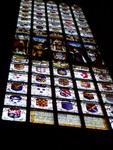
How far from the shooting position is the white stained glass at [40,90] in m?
6.48

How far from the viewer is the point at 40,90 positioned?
656 centimetres

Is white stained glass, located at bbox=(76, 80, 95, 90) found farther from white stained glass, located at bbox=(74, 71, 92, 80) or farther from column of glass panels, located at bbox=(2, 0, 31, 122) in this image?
column of glass panels, located at bbox=(2, 0, 31, 122)

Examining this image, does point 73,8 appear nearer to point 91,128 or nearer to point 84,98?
point 84,98

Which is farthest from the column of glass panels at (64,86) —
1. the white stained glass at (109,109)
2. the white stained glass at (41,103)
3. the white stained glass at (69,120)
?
the white stained glass at (109,109)

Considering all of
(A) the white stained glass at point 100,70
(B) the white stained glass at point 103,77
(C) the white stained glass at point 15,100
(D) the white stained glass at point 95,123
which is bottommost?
(A) the white stained glass at point 100,70

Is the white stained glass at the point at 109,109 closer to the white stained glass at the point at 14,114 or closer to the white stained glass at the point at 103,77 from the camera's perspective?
the white stained glass at the point at 103,77

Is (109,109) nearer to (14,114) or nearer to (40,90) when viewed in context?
(40,90)

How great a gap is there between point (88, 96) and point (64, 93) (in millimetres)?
457

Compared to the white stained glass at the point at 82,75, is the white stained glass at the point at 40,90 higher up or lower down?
higher up

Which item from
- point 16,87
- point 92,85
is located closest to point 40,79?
point 16,87

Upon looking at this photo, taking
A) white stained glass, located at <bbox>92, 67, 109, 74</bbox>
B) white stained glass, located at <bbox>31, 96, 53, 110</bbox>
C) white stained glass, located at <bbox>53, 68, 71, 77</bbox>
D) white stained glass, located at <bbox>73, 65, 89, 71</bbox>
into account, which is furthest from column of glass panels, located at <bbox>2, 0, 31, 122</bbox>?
white stained glass, located at <bbox>92, 67, 109, 74</bbox>

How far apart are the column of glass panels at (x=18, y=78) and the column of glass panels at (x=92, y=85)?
1.06 meters

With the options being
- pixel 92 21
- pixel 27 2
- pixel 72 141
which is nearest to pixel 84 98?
pixel 72 141

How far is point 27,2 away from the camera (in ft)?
34.1
